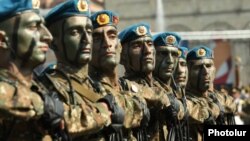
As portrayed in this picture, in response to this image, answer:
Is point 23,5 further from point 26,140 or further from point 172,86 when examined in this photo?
point 172,86

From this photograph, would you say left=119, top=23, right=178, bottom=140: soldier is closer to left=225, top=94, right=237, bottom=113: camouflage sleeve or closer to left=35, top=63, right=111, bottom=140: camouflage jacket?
left=35, top=63, right=111, bottom=140: camouflage jacket

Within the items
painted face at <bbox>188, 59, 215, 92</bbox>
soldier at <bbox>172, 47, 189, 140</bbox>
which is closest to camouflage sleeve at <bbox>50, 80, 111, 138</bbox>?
soldier at <bbox>172, 47, 189, 140</bbox>

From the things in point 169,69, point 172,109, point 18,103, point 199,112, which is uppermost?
point 169,69

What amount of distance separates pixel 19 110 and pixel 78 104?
29.7 inches

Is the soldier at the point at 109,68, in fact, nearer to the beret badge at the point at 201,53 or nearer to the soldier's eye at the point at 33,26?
the soldier's eye at the point at 33,26

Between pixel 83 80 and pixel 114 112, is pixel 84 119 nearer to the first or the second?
pixel 114 112

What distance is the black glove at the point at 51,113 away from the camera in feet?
12.0

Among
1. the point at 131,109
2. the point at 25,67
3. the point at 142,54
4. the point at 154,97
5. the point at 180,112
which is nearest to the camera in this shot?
the point at 25,67

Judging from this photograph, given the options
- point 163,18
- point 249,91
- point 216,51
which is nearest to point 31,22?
point 249,91

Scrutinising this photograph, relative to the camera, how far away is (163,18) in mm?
34906

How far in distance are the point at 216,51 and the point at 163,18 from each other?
6817 mm

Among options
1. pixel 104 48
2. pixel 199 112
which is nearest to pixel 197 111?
pixel 199 112

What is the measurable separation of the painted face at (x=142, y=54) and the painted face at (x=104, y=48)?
80 centimetres

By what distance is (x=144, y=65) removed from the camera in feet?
19.0
